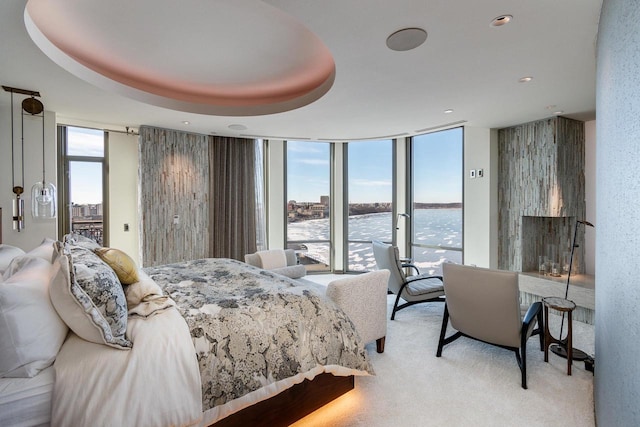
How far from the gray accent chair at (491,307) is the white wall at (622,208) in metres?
0.90

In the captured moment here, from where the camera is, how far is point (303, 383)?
1935 mm

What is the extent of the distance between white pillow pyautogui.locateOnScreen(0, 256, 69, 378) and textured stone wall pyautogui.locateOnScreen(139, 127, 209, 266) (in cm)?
328

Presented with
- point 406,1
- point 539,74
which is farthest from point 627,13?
point 539,74

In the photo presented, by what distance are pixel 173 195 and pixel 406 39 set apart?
4.05 m

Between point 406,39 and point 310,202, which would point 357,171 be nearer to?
point 310,202

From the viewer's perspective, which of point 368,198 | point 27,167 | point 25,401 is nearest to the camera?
point 25,401

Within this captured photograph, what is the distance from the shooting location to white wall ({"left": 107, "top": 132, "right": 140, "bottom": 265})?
490 centimetres

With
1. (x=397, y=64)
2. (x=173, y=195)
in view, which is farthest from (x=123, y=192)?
(x=397, y=64)

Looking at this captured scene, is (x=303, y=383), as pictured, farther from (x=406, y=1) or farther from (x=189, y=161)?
(x=189, y=161)

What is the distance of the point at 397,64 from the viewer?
248 centimetres

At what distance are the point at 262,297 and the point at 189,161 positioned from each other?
3629 millimetres

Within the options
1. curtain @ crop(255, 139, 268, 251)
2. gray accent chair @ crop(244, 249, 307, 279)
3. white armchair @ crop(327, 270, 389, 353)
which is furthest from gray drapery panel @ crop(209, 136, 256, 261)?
white armchair @ crop(327, 270, 389, 353)

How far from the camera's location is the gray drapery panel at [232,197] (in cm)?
529

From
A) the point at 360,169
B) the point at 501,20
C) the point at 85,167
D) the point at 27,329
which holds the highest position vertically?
the point at 501,20
